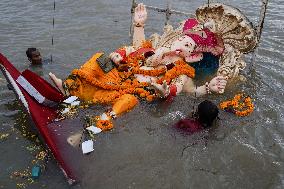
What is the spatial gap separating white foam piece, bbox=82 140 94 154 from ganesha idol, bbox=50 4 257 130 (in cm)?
42

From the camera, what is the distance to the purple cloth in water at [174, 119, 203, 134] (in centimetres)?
623

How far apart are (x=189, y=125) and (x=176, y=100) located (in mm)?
902

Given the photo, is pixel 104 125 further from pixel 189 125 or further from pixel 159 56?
pixel 159 56

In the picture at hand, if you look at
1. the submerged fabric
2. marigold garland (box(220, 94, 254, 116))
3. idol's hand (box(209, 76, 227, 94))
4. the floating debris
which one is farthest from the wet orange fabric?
marigold garland (box(220, 94, 254, 116))

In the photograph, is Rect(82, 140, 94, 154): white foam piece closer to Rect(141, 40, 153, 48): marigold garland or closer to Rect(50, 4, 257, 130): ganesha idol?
Rect(50, 4, 257, 130): ganesha idol

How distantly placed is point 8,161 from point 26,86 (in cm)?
126

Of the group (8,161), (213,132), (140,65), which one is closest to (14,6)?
(140,65)

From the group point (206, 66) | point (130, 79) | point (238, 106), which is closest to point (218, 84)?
point (238, 106)

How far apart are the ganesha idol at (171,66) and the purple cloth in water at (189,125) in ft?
1.96

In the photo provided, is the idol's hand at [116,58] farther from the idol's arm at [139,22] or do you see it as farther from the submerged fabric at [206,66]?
the submerged fabric at [206,66]

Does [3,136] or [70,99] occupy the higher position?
[70,99]

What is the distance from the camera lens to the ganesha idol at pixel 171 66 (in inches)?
264

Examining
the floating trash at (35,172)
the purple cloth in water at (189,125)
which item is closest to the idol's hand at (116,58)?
the purple cloth in water at (189,125)

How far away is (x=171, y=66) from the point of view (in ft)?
23.1
